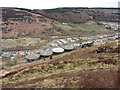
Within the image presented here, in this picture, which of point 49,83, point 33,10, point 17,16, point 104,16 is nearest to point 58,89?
point 49,83

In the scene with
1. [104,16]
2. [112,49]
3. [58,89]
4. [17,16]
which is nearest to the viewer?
[58,89]

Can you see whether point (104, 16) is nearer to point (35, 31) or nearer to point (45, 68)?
point (35, 31)

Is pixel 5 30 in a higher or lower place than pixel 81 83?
higher

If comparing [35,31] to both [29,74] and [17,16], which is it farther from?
[29,74]

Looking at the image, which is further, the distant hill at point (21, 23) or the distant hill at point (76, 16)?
the distant hill at point (76, 16)

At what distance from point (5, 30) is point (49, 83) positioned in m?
95.6

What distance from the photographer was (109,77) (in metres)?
18.0

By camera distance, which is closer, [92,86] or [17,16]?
[92,86]

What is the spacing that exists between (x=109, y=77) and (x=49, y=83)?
361 inches

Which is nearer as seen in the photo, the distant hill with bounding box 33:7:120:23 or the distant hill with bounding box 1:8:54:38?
the distant hill with bounding box 1:8:54:38

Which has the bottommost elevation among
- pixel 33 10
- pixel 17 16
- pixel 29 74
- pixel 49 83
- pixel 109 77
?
pixel 29 74

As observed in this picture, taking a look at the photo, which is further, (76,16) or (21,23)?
(76,16)

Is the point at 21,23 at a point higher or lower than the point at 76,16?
lower

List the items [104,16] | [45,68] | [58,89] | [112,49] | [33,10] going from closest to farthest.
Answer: [58,89] → [45,68] → [112,49] → [33,10] → [104,16]
